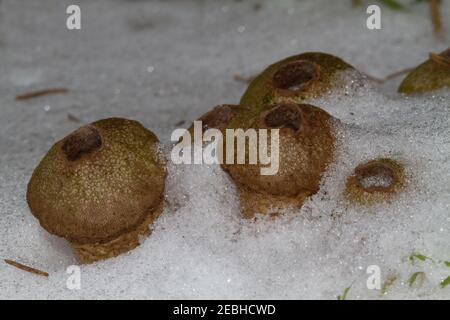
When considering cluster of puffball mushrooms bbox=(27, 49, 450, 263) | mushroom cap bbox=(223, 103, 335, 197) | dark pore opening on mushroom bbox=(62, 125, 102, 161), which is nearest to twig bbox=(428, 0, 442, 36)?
cluster of puffball mushrooms bbox=(27, 49, 450, 263)

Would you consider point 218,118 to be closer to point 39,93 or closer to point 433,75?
point 433,75

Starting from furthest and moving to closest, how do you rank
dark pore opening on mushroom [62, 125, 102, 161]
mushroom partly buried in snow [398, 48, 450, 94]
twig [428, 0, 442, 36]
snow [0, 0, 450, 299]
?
twig [428, 0, 442, 36]
mushroom partly buried in snow [398, 48, 450, 94]
dark pore opening on mushroom [62, 125, 102, 161]
snow [0, 0, 450, 299]

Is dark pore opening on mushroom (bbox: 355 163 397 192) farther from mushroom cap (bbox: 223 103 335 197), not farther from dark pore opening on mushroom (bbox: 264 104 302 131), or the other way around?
dark pore opening on mushroom (bbox: 264 104 302 131)

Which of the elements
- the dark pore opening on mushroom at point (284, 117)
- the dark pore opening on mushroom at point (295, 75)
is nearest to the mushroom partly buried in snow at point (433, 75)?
the dark pore opening on mushroom at point (295, 75)

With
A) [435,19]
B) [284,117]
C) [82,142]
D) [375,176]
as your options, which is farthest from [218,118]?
[435,19]

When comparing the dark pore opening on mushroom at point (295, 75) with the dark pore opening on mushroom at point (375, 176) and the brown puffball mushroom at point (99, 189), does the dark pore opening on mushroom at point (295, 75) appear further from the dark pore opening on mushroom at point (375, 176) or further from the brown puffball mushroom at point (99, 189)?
the brown puffball mushroom at point (99, 189)

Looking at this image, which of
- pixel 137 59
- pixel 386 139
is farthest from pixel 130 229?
pixel 137 59
